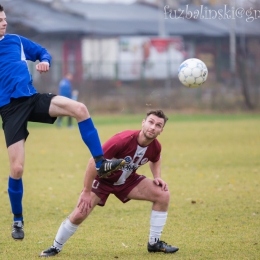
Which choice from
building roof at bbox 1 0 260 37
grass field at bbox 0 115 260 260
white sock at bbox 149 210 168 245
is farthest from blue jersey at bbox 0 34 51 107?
building roof at bbox 1 0 260 37

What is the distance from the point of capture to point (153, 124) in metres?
5.51

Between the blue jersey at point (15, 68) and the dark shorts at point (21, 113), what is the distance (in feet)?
0.23

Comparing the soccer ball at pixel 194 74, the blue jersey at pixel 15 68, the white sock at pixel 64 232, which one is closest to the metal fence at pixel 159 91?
the soccer ball at pixel 194 74

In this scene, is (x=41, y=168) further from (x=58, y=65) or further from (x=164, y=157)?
(x=58, y=65)

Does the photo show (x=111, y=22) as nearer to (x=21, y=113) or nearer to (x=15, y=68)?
(x=15, y=68)

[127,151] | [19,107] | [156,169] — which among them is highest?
[19,107]

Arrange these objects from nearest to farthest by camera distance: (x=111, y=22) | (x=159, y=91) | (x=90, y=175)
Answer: (x=90, y=175), (x=159, y=91), (x=111, y=22)

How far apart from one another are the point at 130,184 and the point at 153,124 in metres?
0.66

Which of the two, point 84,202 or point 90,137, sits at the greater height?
point 90,137

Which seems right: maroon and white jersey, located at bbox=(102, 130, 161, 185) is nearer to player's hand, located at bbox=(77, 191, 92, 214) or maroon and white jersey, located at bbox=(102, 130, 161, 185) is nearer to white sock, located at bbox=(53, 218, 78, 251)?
player's hand, located at bbox=(77, 191, 92, 214)

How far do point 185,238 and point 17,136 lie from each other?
2.05 meters

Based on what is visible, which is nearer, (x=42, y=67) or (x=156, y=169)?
(x=156, y=169)

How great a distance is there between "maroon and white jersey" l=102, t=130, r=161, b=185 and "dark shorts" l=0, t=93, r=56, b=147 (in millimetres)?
741

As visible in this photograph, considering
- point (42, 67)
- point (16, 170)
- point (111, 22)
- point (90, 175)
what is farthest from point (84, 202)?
point (111, 22)
